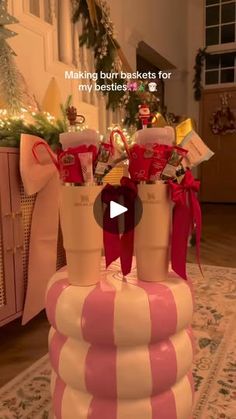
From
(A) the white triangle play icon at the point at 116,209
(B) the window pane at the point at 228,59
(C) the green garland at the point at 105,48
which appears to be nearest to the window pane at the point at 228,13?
(B) the window pane at the point at 228,59

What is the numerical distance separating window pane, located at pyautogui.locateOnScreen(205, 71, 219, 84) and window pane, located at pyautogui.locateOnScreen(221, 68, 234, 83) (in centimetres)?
9

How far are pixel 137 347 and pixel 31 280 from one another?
87cm

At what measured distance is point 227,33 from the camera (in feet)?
17.7

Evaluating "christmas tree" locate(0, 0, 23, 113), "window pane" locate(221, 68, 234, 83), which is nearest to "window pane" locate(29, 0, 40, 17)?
"christmas tree" locate(0, 0, 23, 113)

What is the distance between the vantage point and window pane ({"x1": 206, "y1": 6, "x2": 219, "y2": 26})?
17.8 feet

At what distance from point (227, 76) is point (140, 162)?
541 cm

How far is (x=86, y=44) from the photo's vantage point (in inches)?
114

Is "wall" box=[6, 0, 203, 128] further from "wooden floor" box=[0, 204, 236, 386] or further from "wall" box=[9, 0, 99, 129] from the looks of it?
"wooden floor" box=[0, 204, 236, 386]

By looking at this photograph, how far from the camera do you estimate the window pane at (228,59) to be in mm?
5465

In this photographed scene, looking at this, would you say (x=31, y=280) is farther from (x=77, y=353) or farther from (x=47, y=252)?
(x=77, y=353)

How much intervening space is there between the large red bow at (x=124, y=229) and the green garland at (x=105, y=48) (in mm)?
2327

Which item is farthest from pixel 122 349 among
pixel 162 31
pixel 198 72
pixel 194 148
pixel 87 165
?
pixel 198 72

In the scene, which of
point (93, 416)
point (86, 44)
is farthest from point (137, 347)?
point (86, 44)

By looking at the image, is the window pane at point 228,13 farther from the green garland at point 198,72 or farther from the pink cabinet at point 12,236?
the pink cabinet at point 12,236
